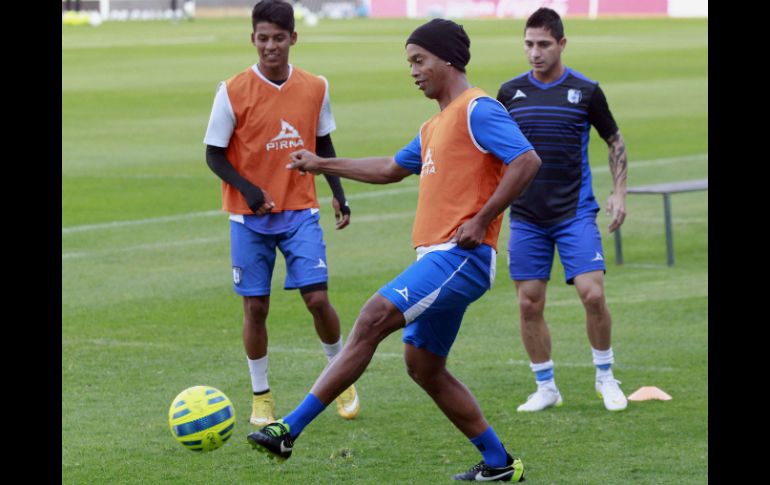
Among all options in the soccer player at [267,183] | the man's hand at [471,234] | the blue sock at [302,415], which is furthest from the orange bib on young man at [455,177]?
the soccer player at [267,183]

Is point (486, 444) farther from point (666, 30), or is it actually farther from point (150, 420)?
point (666, 30)

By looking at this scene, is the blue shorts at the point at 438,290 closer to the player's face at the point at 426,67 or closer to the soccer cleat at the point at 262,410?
the player's face at the point at 426,67

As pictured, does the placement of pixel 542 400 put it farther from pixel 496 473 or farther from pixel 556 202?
Answer: pixel 496 473

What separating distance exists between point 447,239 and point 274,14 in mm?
2133

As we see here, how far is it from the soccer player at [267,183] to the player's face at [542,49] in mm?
1323

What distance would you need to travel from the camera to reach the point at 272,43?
332 inches

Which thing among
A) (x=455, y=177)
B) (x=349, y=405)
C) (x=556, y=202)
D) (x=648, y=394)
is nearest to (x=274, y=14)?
(x=455, y=177)

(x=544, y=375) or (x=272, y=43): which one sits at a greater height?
(x=272, y=43)

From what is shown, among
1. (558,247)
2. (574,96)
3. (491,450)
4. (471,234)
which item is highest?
(574,96)

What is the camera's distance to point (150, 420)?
8.66 metres

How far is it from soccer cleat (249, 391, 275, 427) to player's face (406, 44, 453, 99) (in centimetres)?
254

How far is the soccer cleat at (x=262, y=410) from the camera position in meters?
8.58
